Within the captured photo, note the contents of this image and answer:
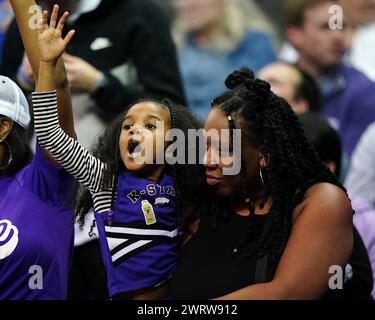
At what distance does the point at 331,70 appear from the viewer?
17.6ft

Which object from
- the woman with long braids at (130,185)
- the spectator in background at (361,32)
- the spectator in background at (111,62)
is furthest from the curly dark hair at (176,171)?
the spectator in background at (361,32)

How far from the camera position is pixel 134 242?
9.60 feet

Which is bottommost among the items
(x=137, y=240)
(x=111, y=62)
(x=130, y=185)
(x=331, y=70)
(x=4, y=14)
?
(x=137, y=240)

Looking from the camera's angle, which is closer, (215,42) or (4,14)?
(4,14)

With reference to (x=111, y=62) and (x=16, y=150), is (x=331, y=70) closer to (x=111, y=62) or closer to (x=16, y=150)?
(x=111, y=62)

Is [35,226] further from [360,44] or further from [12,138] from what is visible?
[360,44]

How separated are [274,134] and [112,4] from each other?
1.42 meters

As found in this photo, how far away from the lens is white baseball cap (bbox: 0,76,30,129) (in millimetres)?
3178

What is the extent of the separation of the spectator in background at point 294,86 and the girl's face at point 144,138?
1.63m

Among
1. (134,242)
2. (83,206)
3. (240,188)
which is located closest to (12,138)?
(83,206)

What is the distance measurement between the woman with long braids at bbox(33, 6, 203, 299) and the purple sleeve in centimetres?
7

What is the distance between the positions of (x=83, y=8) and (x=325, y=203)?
5.56ft

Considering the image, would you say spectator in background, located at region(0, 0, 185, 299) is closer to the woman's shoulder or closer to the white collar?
the white collar

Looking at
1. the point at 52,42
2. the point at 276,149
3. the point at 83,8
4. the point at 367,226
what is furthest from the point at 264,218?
the point at 83,8
